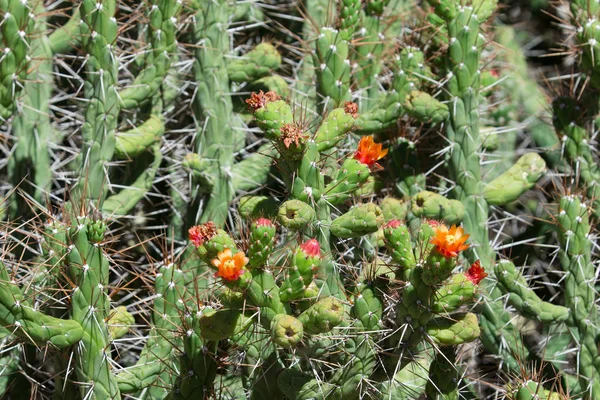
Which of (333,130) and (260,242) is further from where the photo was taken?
(333,130)

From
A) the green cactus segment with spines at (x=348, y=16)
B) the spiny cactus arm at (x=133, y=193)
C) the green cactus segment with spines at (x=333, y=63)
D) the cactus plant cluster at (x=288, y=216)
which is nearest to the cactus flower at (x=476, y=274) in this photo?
the cactus plant cluster at (x=288, y=216)

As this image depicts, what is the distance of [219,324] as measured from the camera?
2916 millimetres

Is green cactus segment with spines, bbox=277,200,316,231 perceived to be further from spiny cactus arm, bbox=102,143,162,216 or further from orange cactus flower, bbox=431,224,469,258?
spiny cactus arm, bbox=102,143,162,216

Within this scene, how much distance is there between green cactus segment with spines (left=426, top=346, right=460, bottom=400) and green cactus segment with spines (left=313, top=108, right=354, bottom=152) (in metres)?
0.85

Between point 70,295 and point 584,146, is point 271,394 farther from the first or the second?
point 584,146

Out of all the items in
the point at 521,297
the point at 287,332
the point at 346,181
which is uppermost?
the point at 346,181

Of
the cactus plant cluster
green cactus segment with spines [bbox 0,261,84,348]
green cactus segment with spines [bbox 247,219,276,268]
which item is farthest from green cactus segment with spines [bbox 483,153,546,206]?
green cactus segment with spines [bbox 0,261,84,348]

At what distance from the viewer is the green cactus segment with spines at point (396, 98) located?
12.7 ft

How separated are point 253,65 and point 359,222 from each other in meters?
1.33

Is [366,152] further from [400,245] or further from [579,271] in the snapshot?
[579,271]

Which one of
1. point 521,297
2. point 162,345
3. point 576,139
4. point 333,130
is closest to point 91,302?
point 162,345

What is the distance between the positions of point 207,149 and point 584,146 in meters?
1.71

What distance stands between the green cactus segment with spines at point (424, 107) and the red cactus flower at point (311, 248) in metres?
1.14

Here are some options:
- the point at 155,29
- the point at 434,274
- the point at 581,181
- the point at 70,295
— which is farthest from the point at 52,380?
the point at 581,181
